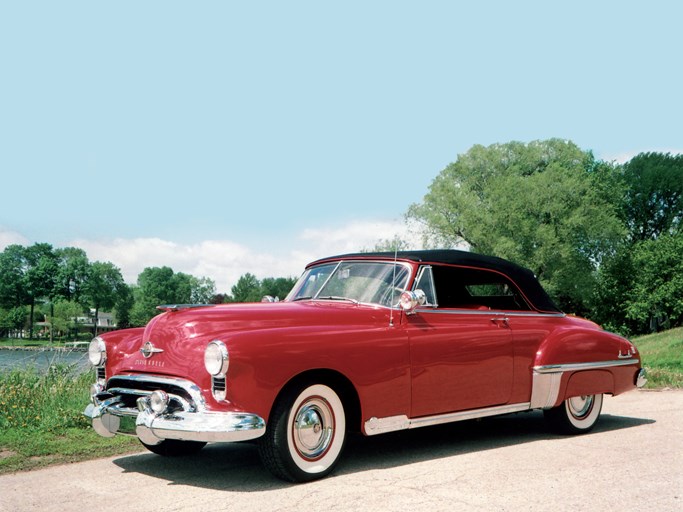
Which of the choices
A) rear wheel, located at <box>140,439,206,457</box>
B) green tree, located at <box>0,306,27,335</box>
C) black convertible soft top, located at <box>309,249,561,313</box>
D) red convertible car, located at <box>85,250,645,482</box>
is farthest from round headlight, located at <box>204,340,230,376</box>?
green tree, located at <box>0,306,27,335</box>

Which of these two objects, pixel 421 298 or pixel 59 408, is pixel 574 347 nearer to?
pixel 421 298

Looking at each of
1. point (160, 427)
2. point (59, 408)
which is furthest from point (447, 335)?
point (59, 408)

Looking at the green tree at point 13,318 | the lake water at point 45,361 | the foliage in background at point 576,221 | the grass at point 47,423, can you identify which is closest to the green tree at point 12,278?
the green tree at point 13,318

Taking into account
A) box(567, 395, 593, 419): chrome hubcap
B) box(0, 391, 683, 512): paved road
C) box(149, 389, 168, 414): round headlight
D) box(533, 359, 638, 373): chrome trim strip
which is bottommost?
box(0, 391, 683, 512): paved road

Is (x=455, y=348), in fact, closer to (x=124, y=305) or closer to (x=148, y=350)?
(x=148, y=350)

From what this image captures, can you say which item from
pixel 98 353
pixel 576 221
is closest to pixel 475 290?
pixel 98 353

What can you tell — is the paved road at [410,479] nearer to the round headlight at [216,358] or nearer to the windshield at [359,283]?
the round headlight at [216,358]

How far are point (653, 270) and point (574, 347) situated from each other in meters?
42.6

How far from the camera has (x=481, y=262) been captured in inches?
297

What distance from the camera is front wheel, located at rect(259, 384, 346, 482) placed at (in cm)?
545

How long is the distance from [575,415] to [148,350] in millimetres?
4611

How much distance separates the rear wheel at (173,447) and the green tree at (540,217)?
36.9 meters

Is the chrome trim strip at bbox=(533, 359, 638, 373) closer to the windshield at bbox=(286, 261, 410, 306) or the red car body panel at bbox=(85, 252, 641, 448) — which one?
the red car body panel at bbox=(85, 252, 641, 448)

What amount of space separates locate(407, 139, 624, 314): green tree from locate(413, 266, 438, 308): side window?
1427 inches
